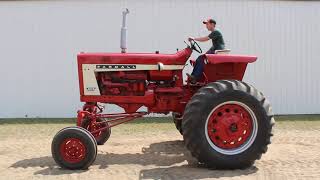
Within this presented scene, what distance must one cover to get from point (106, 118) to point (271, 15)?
24.9ft

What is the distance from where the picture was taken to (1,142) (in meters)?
9.86

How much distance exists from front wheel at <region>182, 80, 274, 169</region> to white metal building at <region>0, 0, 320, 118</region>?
730 cm

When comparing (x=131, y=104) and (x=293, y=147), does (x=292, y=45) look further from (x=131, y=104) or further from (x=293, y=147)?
(x=131, y=104)

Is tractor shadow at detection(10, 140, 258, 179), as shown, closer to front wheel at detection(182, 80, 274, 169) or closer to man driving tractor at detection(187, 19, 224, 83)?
front wheel at detection(182, 80, 274, 169)

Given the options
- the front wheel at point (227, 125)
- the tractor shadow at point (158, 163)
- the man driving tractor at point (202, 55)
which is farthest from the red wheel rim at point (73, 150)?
the man driving tractor at point (202, 55)

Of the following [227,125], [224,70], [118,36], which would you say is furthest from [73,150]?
[118,36]

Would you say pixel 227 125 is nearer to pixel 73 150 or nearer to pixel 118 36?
pixel 73 150

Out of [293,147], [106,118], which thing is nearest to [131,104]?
[106,118]

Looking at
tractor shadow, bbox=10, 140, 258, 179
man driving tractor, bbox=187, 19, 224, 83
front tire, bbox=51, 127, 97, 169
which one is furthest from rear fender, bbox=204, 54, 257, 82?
front tire, bbox=51, 127, 97, 169

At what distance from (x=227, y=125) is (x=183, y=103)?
1030 millimetres

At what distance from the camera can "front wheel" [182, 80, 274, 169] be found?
279 inches

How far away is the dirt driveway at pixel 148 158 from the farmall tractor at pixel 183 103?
261 millimetres

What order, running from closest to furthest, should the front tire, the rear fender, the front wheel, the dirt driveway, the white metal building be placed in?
the dirt driveway
the front wheel
the front tire
the rear fender
the white metal building

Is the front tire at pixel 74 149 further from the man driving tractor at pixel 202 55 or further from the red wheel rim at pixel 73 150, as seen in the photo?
the man driving tractor at pixel 202 55
